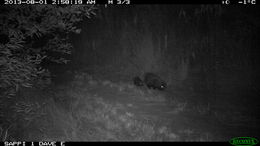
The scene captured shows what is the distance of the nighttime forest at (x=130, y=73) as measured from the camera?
7.34 metres

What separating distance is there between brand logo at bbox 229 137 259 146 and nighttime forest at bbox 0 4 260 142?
40 cm

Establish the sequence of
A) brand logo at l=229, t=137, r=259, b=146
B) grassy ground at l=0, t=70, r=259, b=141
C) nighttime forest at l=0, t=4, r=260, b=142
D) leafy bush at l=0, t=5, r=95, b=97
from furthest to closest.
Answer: brand logo at l=229, t=137, r=259, b=146 < grassy ground at l=0, t=70, r=259, b=141 < nighttime forest at l=0, t=4, r=260, b=142 < leafy bush at l=0, t=5, r=95, b=97

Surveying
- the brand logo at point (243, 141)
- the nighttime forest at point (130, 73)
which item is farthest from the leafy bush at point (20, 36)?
the brand logo at point (243, 141)

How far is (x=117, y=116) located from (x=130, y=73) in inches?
364

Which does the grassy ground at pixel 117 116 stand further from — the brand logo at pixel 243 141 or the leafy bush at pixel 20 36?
the leafy bush at pixel 20 36

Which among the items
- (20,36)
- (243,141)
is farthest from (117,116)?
(20,36)

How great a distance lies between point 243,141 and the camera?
9828 mm

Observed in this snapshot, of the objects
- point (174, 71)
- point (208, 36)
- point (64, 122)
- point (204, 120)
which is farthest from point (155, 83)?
point (64, 122)

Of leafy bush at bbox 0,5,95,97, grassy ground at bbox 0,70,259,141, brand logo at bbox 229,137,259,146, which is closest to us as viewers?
leafy bush at bbox 0,5,95,97

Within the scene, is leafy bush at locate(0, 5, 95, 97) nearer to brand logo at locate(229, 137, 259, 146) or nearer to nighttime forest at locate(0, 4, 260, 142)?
nighttime forest at locate(0, 4, 260, 142)

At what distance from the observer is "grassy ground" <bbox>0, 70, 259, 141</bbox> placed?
8102 millimetres

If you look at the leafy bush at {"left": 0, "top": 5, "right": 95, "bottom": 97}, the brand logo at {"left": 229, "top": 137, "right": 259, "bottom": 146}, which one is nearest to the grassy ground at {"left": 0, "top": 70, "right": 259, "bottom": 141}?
the brand logo at {"left": 229, "top": 137, "right": 259, "bottom": 146}

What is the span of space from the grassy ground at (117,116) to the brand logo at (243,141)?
1.16 feet

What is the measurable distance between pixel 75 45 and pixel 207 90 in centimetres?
1346
